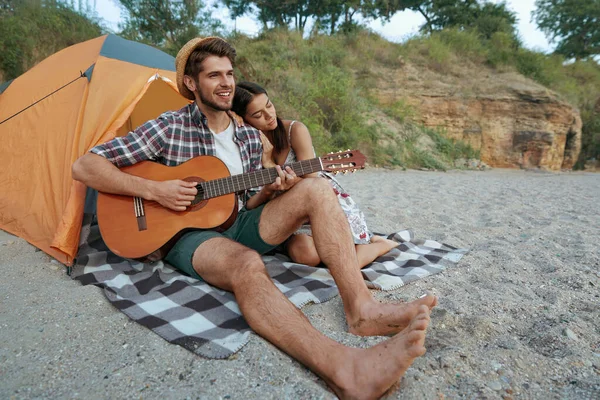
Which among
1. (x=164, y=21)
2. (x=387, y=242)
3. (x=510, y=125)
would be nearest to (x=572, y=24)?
(x=510, y=125)

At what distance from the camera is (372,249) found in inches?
108

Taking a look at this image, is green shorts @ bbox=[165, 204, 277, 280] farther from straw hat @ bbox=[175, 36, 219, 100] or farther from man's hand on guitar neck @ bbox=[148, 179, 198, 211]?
straw hat @ bbox=[175, 36, 219, 100]

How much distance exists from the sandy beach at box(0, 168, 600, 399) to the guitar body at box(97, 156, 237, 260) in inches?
12.5

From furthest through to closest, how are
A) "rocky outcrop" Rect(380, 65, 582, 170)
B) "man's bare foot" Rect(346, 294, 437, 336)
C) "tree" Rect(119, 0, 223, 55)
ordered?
"rocky outcrop" Rect(380, 65, 582, 170) < "tree" Rect(119, 0, 223, 55) < "man's bare foot" Rect(346, 294, 437, 336)

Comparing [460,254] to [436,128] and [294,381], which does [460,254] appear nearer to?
[294,381]

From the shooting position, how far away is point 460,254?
2.79m

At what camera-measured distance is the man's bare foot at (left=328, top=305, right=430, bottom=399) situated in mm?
1290

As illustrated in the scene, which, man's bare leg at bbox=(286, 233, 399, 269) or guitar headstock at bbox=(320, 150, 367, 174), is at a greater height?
guitar headstock at bbox=(320, 150, 367, 174)

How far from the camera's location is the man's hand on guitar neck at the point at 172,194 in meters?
2.14

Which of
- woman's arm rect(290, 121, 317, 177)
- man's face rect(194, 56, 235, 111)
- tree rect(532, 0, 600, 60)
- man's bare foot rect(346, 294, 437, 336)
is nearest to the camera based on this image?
man's bare foot rect(346, 294, 437, 336)

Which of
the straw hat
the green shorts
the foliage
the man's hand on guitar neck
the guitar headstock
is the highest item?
the foliage

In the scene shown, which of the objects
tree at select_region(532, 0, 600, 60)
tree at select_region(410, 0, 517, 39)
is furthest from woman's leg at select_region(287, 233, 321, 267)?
tree at select_region(532, 0, 600, 60)

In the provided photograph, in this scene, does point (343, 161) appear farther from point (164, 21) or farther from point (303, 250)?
point (164, 21)

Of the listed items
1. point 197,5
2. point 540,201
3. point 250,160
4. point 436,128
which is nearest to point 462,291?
point 250,160
